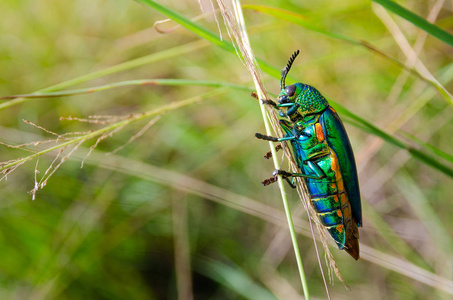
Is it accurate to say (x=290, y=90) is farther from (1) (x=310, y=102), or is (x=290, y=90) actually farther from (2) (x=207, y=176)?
(2) (x=207, y=176)

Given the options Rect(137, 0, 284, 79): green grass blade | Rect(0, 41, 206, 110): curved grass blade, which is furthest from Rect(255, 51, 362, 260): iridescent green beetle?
Rect(0, 41, 206, 110): curved grass blade

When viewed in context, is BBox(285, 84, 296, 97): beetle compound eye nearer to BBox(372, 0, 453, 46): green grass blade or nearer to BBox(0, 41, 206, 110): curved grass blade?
BBox(372, 0, 453, 46): green grass blade

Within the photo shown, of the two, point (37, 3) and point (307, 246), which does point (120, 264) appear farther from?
point (37, 3)

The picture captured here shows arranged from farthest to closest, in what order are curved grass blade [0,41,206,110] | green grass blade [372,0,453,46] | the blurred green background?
the blurred green background, curved grass blade [0,41,206,110], green grass blade [372,0,453,46]

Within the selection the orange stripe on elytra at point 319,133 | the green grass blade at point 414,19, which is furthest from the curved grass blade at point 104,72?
the green grass blade at point 414,19

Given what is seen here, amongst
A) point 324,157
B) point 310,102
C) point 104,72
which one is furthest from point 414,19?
point 104,72

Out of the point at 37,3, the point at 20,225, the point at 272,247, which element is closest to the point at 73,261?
the point at 20,225
